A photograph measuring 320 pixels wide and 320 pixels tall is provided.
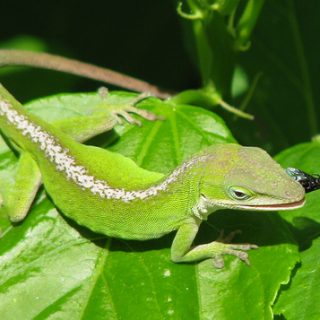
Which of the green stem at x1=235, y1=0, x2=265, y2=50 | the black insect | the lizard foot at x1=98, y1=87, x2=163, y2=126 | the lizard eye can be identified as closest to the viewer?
the lizard eye

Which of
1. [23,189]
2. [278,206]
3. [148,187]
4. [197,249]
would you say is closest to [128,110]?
[148,187]

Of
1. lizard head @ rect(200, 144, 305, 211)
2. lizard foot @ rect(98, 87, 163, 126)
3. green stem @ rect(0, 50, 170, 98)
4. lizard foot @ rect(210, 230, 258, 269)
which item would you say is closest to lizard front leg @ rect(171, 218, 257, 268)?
lizard foot @ rect(210, 230, 258, 269)

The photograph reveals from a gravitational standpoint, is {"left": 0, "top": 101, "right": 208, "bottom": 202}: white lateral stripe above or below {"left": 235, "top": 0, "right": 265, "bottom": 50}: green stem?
below

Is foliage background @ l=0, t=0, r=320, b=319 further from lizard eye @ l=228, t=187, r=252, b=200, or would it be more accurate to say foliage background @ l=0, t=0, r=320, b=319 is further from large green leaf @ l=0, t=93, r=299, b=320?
lizard eye @ l=228, t=187, r=252, b=200

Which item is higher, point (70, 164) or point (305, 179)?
point (305, 179)

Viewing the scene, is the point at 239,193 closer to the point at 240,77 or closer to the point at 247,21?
the point at 247,21
